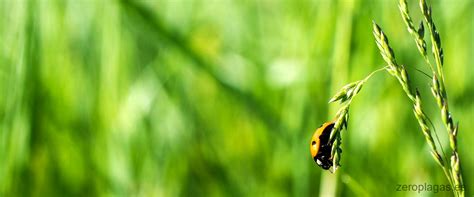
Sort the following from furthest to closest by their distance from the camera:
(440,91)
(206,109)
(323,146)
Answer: (206,109) < (323,146) < (440,91)

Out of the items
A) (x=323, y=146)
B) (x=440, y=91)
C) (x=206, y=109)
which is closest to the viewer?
(x=440, y=91)

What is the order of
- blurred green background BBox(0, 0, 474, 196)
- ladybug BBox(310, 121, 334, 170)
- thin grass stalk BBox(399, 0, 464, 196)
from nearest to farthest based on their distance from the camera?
1. thin grass stalk BBox(399, 0, 464, 196)
2. ladybug BBox(310, 121, 334, 170)
3. blurred green background BBox(0, 0, 474, 196)

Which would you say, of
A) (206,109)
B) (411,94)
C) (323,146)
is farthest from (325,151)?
(206,109)

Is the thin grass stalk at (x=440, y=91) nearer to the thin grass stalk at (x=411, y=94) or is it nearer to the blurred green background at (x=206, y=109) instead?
the thin grass stalk at (x=411, y=94)

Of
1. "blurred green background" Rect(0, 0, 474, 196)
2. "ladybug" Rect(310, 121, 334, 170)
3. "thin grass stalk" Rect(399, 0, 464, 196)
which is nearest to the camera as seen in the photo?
"thin grass stalk" Rect(399, 0, 464, 196)

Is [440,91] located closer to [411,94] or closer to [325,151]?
[411,94]

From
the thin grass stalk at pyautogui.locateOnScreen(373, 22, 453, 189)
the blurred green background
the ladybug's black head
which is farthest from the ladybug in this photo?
the blurred green background

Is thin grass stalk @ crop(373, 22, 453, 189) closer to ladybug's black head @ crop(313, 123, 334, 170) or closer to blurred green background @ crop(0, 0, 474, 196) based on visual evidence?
ladybug's black head @ crop(313, 123, 334, 170)
